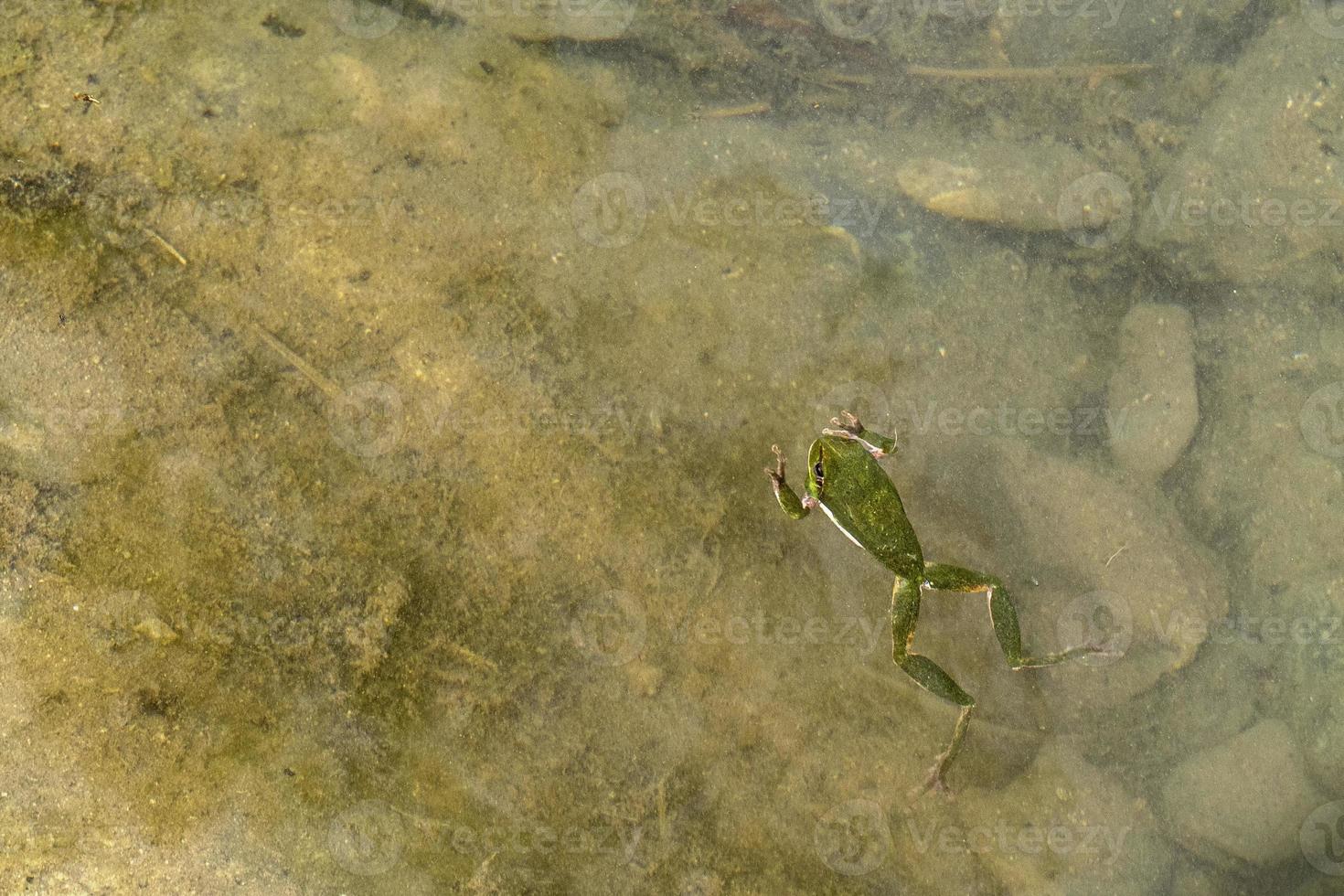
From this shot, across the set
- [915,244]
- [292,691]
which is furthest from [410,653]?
[915,244]

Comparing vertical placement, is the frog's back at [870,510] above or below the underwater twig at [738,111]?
below

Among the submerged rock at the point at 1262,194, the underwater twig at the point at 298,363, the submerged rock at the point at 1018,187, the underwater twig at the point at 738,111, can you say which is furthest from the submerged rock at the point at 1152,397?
the underwater twig at the point at 298,363

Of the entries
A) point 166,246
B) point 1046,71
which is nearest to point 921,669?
point 1046,71

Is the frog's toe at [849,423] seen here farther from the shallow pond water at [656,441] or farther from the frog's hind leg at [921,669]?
the frog's hind leg at [921,669]

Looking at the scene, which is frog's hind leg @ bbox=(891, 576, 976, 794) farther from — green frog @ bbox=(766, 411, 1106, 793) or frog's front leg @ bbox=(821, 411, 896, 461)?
frog's front leg @ bbox=(821, 411, 896, 461)

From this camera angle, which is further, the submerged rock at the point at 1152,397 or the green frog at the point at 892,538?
the submerged rock at the point at 1152,397

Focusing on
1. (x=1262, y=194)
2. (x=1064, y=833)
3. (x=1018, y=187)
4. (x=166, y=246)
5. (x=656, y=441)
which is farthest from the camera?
(x=1262, y=194)

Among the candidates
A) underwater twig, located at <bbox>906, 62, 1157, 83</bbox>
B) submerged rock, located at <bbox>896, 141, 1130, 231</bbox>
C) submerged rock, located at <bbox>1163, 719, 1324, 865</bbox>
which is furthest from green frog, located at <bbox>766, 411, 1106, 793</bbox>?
underwater twig, located at <bbox>906, 62, 1157, 83</bbox>

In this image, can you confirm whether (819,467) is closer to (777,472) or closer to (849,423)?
(777,472)

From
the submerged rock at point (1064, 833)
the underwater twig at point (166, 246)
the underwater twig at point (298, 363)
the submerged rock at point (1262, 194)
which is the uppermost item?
the submerged rock at point (1262, 194)
